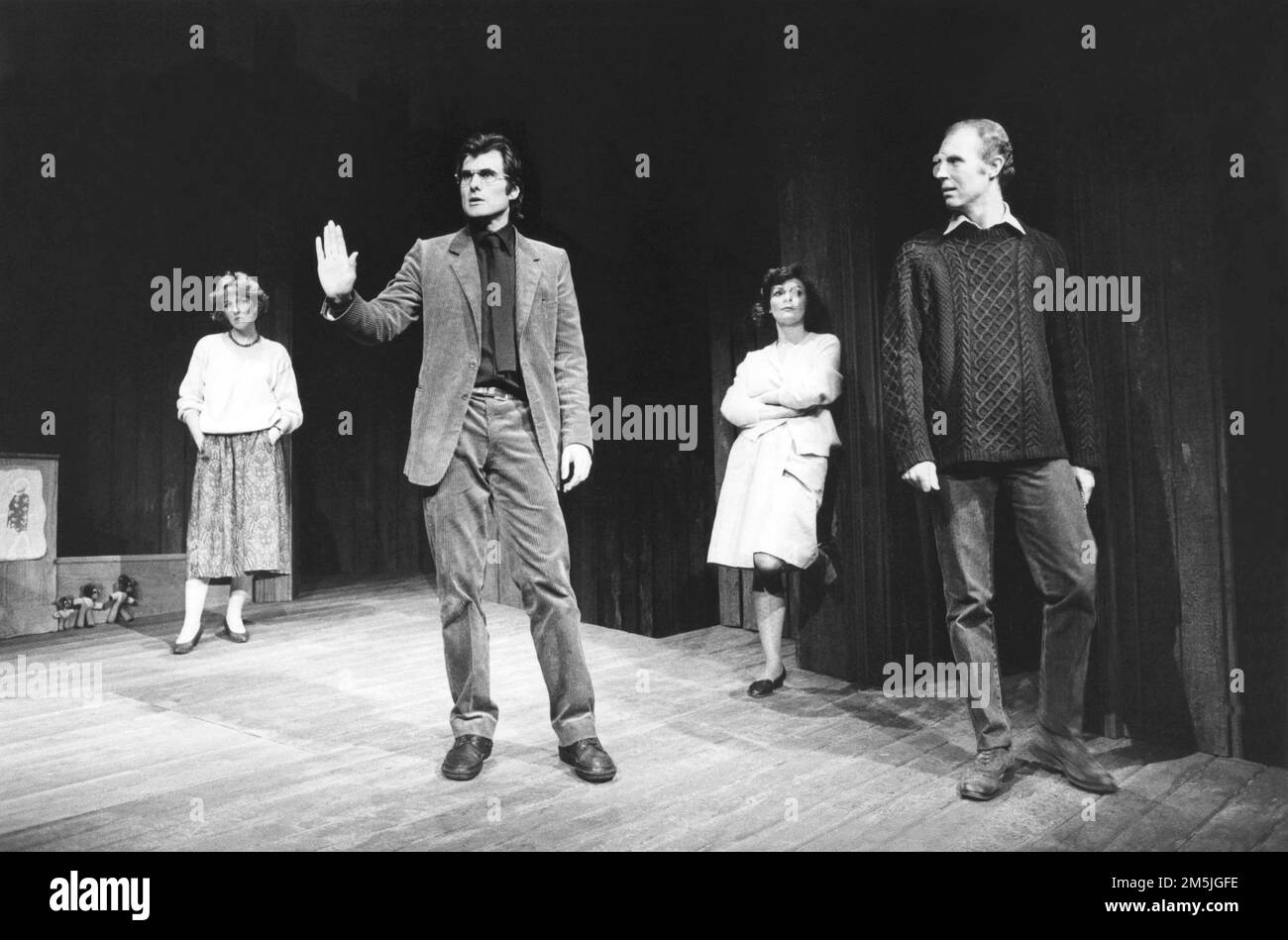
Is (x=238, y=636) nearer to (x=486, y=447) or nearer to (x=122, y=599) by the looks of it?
(x=122, y=599)

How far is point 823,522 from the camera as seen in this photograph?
344 cm

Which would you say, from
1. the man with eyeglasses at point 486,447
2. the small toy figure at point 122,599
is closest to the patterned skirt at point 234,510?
the small toy figure at point 122,599

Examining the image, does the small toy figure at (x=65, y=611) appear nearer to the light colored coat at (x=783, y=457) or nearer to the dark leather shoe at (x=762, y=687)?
the light colored coat at (x=783, y=457)

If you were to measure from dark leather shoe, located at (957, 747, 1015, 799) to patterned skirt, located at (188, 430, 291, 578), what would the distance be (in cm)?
308

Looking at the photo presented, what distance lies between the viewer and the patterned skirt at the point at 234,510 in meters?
3.89

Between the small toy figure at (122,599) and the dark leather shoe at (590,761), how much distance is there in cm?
336

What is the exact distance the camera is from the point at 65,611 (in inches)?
172

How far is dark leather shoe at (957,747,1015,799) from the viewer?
6.75ft

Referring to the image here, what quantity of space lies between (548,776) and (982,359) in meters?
1.49

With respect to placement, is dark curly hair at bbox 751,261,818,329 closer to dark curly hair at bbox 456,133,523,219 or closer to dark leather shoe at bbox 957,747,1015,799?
dark curly hair at bbox 456,133,523,219

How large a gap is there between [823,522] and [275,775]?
6.83 ft

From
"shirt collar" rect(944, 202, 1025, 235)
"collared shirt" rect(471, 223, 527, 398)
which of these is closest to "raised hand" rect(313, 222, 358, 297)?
"collared shirt" rect(471, 223, 527, 398)

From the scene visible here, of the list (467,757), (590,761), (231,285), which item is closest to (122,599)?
(231,285)
